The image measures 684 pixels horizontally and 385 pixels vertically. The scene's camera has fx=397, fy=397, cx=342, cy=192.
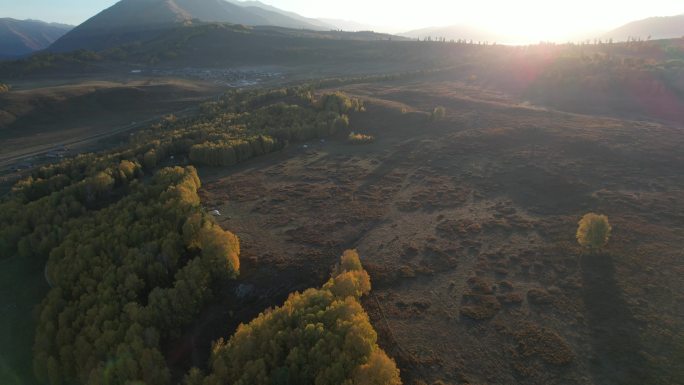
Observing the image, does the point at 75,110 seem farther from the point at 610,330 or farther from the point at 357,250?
the point at 610,330

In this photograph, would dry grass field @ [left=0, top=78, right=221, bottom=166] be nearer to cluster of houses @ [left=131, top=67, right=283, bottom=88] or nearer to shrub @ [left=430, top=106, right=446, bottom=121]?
cluster of houses @ [left=131, top=67, right=283, bottom=88]

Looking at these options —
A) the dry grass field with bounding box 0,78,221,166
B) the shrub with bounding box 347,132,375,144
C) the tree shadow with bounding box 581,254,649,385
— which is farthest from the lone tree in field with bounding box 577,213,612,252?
the dry grass field with bounding box 0,78,221,166

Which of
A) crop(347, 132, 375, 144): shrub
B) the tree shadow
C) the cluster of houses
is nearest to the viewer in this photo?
the tree shadow

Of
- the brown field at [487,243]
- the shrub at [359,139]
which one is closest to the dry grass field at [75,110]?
the brown field at [487,243]

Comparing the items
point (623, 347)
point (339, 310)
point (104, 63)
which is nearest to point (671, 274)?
point (623, 347)

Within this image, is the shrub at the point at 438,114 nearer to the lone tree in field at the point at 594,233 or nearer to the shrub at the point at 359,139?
the shrub at the point at 359,139

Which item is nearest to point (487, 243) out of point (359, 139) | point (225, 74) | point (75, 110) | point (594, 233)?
point (594, 233)

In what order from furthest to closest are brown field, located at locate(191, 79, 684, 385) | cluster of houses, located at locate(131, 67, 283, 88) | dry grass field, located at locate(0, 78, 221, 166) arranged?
cluster of houses, located at locate(131, 67, 283, 88)
dry grass field, located at locate(0, 78, 221, 166)
brown field, located at locate(191, 79, 684, 385)
